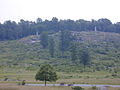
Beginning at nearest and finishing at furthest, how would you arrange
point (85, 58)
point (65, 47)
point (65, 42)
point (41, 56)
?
1. point (85, 58)
2. point (41, 56)
3. point (65, 47)
4. point (65, 42)

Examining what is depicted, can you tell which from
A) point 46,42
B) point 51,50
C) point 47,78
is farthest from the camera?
point 46,42

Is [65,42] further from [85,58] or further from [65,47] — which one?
[85,58]

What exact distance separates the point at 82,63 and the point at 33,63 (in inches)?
932

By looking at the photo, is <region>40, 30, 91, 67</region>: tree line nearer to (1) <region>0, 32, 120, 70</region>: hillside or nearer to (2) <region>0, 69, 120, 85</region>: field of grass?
(1) <region>0, 32, 120, 70</region>: hillside

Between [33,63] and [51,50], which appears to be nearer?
[33,63]

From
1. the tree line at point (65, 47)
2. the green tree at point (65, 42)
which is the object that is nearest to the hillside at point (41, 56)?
the tree line at point (65, 47)

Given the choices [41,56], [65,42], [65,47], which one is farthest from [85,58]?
[65,42]

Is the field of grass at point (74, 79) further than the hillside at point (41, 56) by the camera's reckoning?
No

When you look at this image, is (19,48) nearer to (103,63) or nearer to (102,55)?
(102,55)

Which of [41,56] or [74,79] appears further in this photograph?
[41,56]

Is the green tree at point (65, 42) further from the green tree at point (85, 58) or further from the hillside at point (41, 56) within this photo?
the green tree at point (85, 58)

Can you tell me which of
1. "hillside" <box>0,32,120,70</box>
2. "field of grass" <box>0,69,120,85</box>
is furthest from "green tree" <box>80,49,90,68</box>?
"field of grass" <box>0,69,120,85</box>

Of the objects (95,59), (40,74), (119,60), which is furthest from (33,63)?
(40,74)

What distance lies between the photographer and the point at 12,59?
478 ft
